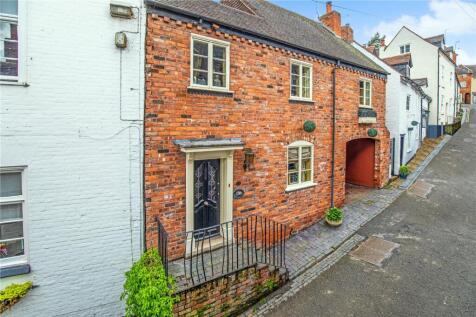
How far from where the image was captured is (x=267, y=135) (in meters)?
8.22

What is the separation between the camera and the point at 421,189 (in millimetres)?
13633

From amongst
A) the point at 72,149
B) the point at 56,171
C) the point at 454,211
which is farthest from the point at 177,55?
the point at 454,211

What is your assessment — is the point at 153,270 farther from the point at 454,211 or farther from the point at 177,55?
the point at 454,211

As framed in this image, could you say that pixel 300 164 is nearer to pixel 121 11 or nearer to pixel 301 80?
pixel 301 80

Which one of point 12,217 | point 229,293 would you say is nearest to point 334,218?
point 229,293

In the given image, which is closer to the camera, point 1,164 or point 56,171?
point 1,164

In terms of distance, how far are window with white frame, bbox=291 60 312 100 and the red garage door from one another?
20.3 ft

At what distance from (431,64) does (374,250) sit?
2477 cm

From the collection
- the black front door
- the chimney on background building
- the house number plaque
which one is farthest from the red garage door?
the black front door

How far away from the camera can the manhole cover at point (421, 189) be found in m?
13.0

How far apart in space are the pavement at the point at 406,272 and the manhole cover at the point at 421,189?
857mm

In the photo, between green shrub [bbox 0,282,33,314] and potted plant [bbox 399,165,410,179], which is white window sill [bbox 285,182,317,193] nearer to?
green shrub [bbox 0,282,33,314]

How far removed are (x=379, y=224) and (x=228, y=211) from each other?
6.36 m

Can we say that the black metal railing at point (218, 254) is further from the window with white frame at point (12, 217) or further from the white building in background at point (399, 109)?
the white building in background at point (399, 109)
